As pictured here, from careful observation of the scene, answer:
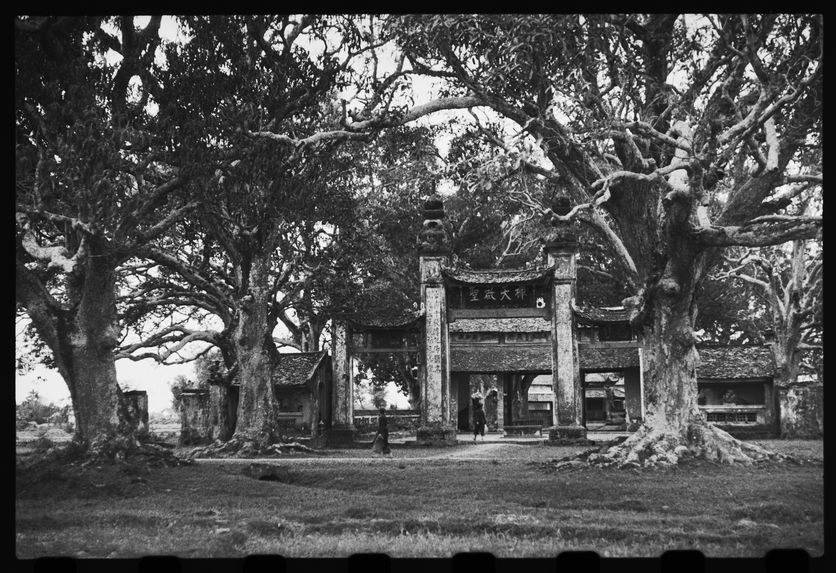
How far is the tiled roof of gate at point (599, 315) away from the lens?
1714 centimetres

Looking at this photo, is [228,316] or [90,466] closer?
[90,466]

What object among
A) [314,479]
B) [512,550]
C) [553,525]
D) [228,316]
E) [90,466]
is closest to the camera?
[512,550]

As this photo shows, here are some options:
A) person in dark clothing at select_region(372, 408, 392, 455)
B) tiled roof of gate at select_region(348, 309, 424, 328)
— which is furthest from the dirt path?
tiled roof of gate at select_region(348, 309, 424, 328)

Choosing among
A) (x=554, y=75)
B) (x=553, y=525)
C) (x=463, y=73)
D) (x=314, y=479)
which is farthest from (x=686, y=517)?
(x=463, y=73)

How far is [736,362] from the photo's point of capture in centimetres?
1800

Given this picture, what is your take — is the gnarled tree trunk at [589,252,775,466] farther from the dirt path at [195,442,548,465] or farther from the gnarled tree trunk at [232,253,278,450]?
the gnarled tree trunk at [232,253,278,450]

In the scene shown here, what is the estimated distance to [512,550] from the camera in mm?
7402

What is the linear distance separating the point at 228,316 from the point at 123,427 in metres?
5.30

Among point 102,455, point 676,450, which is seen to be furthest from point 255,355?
point 676,450

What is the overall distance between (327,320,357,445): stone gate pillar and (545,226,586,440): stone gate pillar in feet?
15.2

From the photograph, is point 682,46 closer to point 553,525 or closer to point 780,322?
point 553,525

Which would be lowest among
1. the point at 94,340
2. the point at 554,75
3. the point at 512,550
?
the point at 512,550

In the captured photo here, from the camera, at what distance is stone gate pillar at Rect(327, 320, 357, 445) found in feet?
61.0
